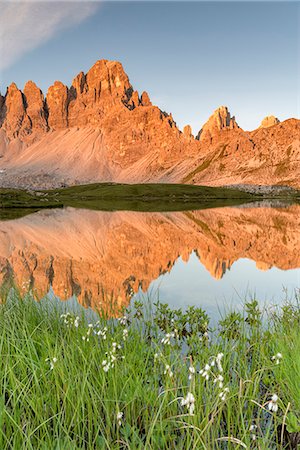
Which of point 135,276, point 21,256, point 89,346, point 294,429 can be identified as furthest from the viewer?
point 21,256

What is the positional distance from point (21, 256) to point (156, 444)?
95.0ft

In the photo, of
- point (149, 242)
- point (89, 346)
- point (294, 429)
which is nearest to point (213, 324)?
point (89, 346)

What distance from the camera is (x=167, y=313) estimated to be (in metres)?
14.0

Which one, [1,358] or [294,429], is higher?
[1,358]

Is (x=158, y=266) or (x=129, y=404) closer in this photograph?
(x=129, y=404)

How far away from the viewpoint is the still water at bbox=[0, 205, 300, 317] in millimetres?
19625

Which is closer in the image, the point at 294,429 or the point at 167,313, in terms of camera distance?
the point at 294,429

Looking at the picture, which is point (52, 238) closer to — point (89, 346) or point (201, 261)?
point (201, 261)

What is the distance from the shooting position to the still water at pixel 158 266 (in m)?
19.6

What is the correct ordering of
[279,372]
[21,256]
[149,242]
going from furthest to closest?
[149,242], [21,256], [279,372]

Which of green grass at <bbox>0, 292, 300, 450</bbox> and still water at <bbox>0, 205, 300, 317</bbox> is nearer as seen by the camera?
green grass at <bbox>0, 292, 300, 450</bbox>

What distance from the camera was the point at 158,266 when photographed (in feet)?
94.9

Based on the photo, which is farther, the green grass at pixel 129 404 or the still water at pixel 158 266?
the still water at pixel 158 266

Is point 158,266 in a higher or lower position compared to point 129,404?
lower
